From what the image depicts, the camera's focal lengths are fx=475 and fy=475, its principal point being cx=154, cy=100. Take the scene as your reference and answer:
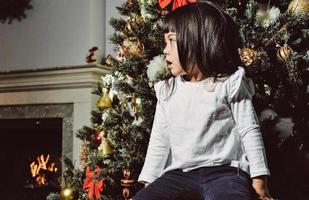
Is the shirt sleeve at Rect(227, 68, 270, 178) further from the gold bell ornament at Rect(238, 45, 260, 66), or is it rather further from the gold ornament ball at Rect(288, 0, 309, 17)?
the gold ornament ball at Rect(288, 0, 309, 17)

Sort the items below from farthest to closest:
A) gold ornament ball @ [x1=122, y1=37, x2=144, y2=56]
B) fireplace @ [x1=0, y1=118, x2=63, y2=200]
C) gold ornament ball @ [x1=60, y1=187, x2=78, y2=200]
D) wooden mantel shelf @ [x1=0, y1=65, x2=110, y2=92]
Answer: fireplace @ [x1=0, y1=118, x2=63, y2=200] < wooden mantel shelf @ [x1=0, y1=65, x2=110, y2=92] < gold ornament ball @ [x1=60, y1=187, x2=78, y2=200] < gold ornament ball @ [x1=122, y1=37, x2=144, y2=56]

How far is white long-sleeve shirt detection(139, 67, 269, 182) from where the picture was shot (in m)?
1.15

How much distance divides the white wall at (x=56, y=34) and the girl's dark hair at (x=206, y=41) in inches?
60.3

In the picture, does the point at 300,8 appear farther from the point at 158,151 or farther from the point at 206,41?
the point at 158,151

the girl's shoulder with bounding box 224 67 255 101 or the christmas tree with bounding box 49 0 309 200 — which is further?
the christmas tree with bounding box 49 0 309 200

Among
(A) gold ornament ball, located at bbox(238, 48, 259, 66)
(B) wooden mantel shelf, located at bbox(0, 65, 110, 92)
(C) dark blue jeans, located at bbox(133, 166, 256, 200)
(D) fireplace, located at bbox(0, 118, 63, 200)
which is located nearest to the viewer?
(C) dark blue jeans, located at bbox(133, 166, 256, 200)

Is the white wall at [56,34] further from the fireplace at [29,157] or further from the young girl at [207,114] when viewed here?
the young girl at [207,114]

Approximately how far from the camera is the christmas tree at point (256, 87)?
1.65 m

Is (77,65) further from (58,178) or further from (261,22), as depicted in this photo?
(261,22)

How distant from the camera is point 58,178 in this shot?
2.86m

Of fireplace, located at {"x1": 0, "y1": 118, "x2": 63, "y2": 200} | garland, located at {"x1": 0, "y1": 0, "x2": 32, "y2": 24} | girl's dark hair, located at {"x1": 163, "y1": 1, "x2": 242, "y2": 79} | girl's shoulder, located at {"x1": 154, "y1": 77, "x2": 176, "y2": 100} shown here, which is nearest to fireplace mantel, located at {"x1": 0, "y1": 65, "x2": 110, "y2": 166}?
fireplace, located at {"x1": 0, "y1": 118, "x2": 63, "y2": 200}

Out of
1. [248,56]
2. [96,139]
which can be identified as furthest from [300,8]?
[96,139]

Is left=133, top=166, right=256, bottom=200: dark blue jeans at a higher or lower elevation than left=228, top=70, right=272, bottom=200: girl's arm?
lower

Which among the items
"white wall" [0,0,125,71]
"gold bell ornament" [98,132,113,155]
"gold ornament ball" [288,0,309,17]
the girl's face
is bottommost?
"gold bell ornament" [98,132,113,155]
